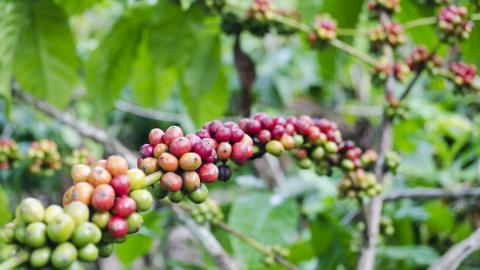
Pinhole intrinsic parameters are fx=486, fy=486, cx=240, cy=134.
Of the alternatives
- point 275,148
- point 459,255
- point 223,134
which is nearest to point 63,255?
point 223,134

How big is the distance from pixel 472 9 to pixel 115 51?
34.1 inches

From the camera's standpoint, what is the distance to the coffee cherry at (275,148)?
0.63 metres

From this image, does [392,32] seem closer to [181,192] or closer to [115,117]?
[181,192]

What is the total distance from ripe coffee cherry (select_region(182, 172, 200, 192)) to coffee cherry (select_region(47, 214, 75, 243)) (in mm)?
125

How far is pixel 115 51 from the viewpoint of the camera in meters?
1.30

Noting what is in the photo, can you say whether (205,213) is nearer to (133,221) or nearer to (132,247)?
(132,247)

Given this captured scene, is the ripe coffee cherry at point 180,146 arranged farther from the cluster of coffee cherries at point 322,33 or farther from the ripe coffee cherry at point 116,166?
the cluster of coffee cherries at point 322,33

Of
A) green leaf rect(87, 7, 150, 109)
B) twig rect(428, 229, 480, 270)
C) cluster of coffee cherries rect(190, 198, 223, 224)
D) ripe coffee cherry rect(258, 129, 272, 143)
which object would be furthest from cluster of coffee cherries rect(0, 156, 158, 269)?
green leaf rect(87, 7, 150, 109)

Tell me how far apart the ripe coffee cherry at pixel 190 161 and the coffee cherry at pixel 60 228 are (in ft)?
0.41

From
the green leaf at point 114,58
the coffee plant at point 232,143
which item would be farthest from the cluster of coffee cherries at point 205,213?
the green leaf at point 114,58

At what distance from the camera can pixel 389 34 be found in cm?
109

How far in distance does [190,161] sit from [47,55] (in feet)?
3.00

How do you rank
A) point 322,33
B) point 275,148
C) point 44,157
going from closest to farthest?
point 275,148 → point 322,33 → point 44,157

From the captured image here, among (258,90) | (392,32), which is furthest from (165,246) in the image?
(392,32)
